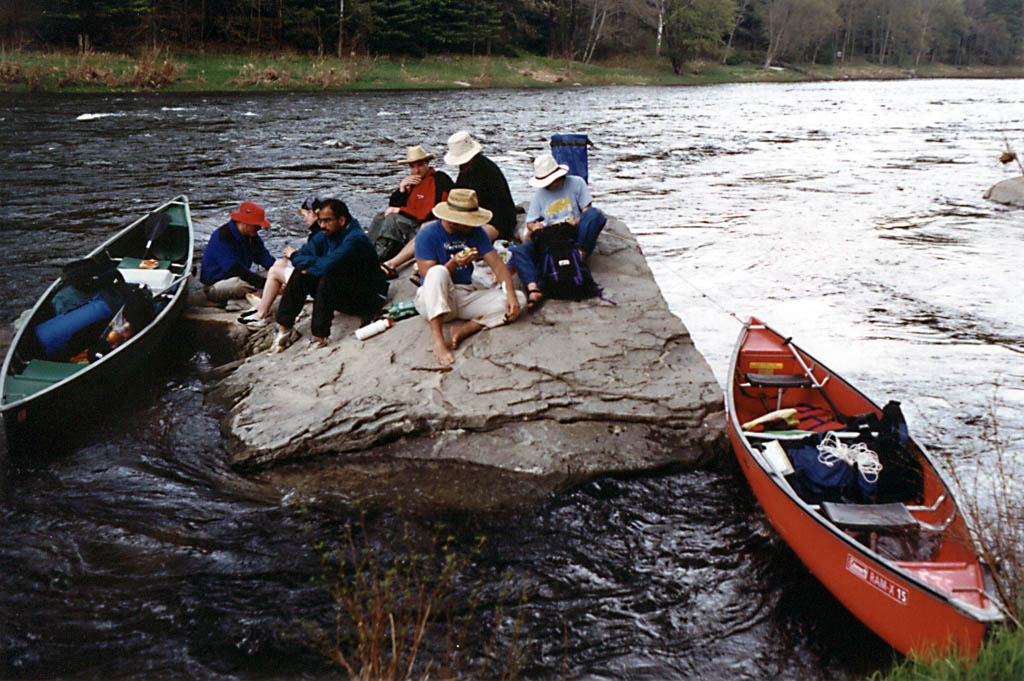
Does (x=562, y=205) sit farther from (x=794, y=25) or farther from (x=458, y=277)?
(x=794, y=25)

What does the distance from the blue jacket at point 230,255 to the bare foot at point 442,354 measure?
3.37 m

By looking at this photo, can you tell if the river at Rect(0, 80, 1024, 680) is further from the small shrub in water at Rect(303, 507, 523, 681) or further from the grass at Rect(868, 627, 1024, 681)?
the grass at Rect(868, 627, 1024, 681)

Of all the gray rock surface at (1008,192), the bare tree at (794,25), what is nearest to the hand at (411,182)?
the gray rock surface at (1008,192)

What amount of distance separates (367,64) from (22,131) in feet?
65.9

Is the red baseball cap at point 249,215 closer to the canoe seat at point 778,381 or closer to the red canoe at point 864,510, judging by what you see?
the red canoe at point 864,510

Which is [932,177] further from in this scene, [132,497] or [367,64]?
[367,64]

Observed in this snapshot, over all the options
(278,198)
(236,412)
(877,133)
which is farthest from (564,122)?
(236,412)

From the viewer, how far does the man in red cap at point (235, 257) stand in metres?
8.05

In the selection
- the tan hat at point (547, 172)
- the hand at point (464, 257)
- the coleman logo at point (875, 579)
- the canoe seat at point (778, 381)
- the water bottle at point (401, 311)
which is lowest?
the coleman logo at point (875, 579)

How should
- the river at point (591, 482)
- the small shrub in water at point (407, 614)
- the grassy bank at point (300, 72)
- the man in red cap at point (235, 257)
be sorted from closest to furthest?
the small shrub in water at point (407, 614), the river at point (591, 482), the man in red cap at point (235, 257), the grassy bank at point (300, 72)

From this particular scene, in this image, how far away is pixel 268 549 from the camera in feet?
15.6

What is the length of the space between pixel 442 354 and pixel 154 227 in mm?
4944

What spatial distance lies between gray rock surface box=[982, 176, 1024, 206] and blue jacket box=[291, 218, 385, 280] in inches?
623

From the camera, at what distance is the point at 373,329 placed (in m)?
6.70
